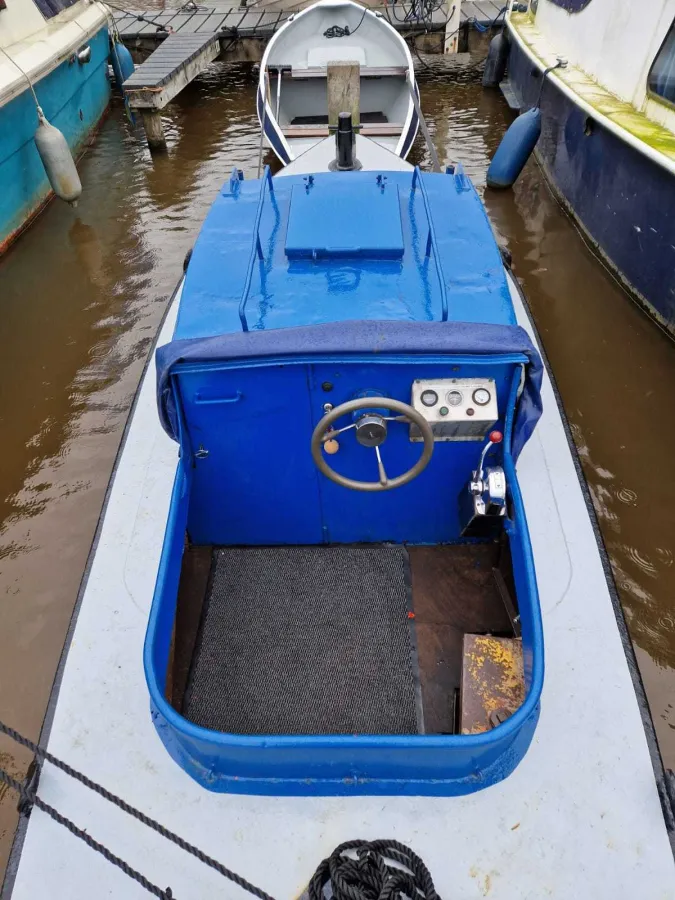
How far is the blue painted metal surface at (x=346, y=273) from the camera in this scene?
3.13 metres

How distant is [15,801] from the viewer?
3227 mm

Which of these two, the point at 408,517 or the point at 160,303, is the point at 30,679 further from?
the point at 160,303

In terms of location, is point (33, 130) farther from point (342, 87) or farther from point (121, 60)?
point (121, 60)

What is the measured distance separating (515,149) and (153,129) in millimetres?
6200

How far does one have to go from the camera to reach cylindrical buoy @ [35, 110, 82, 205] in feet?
25.4

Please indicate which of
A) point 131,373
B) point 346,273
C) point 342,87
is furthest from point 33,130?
point 346,273

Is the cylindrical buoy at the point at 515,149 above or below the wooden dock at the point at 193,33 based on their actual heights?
below

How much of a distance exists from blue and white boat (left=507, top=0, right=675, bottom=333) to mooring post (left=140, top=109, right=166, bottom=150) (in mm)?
6459

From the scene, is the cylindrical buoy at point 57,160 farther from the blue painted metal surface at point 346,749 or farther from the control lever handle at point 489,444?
the control lever handle at point 489,444

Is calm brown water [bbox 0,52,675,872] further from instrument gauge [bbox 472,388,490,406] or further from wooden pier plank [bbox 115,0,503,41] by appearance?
wooden pier plank [bbox 115,0,503,41]

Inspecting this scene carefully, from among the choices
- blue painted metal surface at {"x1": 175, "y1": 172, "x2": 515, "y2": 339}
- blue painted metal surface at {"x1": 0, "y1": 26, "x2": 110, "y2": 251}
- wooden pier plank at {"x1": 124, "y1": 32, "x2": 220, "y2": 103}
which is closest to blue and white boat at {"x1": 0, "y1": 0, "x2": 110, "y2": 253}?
blue painted metal surface at {"x1": 0, "y1": 26, "x2": 110, "y2": 251}

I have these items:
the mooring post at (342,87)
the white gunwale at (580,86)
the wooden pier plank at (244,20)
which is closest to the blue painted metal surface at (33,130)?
the wooden pier plank at (244,20)

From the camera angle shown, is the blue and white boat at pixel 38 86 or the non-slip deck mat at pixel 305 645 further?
the blue and white boat at pixel 38 86

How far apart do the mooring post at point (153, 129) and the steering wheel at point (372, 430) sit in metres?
9.78
